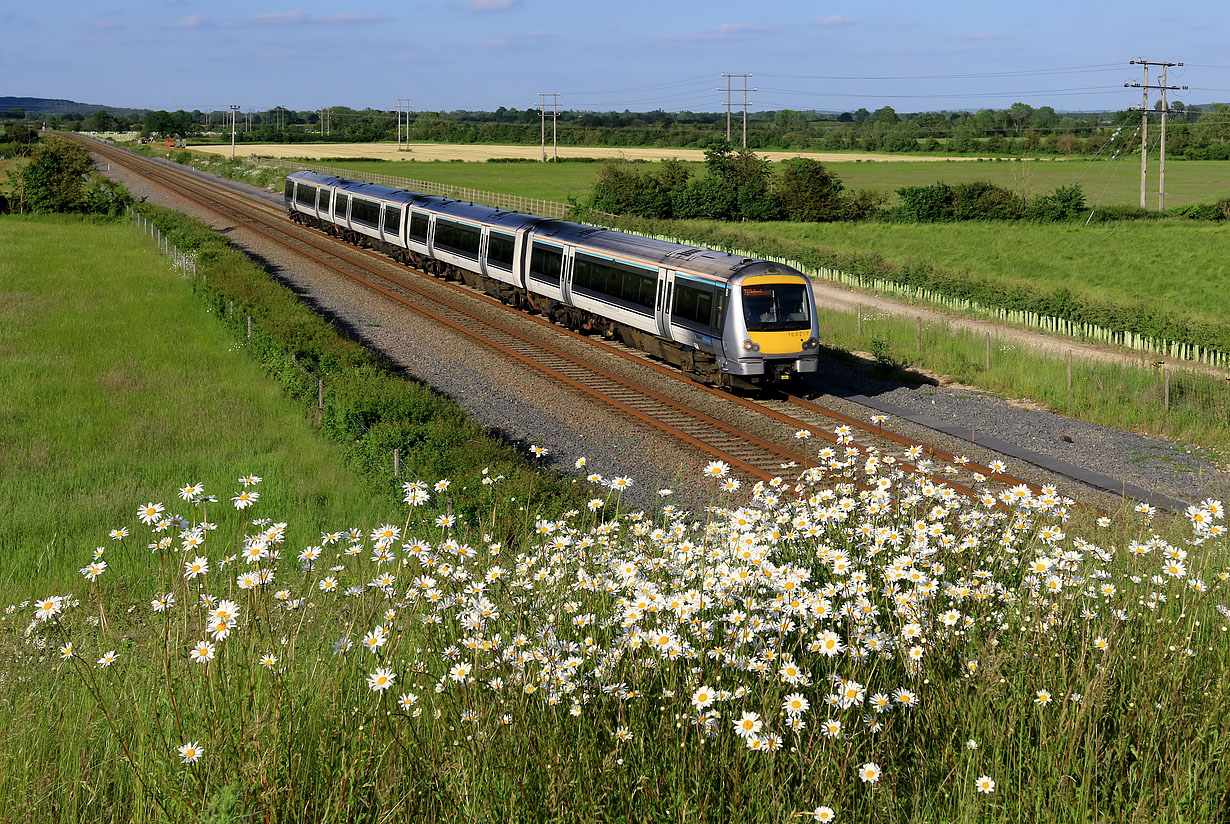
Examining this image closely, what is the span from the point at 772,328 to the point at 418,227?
21.3 m

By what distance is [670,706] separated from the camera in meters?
4.37

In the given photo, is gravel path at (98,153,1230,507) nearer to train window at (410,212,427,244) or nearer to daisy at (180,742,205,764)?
daisy at (180,742,205,764)

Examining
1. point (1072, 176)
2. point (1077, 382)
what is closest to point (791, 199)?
point (1077, 382)

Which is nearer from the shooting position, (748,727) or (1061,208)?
(748,727)

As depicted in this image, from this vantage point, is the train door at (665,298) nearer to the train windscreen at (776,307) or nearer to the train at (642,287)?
the train at (642,287)

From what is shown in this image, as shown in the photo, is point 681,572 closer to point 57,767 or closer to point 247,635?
point 247,635

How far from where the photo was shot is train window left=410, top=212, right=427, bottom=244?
124 feet

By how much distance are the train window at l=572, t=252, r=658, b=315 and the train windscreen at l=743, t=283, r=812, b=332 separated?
3.08 m

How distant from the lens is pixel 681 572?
18.5ft

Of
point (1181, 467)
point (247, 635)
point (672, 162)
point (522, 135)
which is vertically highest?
point (522, 135)

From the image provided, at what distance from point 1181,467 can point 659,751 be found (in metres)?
15.2

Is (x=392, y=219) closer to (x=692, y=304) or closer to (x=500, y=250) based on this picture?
(x=500, y=250)

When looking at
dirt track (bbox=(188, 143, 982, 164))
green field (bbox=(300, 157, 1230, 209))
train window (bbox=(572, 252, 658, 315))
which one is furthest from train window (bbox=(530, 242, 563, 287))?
dirt track (bbox=(188, 143, 982, 164))

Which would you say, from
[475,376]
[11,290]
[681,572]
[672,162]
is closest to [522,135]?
[672,162]
